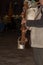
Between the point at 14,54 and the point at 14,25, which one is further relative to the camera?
the point at 14,25

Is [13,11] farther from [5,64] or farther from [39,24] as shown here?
[39,24]

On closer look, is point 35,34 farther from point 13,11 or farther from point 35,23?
point 13,11

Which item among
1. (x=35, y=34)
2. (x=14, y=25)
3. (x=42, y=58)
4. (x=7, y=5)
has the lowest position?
(x=14, y=25)

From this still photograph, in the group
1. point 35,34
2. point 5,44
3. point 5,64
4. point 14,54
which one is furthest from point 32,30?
point 5,44

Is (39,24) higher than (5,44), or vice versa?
(39,24)

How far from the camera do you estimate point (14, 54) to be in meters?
5.72

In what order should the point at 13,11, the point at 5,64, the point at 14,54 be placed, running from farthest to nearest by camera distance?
the point at 13,11 → the point at 14,54 → the point at 5,64

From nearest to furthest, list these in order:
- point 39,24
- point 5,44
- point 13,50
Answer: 1. point 39,24
2. point 13,50
3. point 5,44

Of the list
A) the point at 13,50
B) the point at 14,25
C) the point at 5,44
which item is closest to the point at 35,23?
the point at 13,50

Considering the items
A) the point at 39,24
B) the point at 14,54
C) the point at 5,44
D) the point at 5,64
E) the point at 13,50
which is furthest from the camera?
the point at 5,44

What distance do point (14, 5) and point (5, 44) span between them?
3.34 m

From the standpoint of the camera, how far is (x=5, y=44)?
694cm

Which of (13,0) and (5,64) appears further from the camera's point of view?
(13,0)

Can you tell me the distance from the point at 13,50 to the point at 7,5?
441 centimetres
